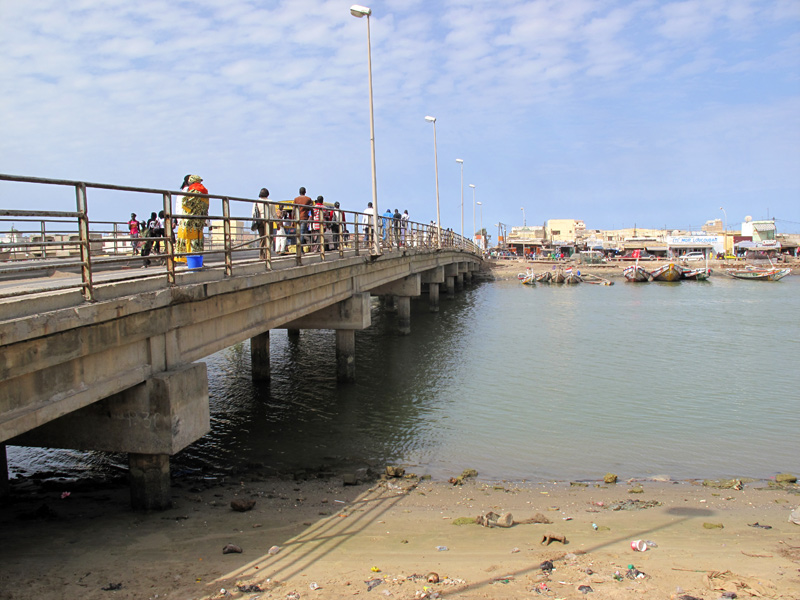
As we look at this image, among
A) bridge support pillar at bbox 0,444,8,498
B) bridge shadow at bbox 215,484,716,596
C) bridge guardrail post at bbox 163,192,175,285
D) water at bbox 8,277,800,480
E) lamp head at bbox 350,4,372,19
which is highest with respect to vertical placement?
lamp head at bbox 350,4,372,19

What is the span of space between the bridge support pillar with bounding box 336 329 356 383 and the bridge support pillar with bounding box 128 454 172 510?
9802 millimetres

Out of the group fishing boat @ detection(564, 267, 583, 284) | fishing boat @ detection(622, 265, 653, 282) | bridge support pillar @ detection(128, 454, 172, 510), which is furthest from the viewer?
fishing boat @ detection(622, 265, 653, 282)

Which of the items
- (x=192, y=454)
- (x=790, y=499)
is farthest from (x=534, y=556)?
(x=192, y=454)

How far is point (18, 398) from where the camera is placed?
240 inches

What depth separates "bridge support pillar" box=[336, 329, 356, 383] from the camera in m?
18.3

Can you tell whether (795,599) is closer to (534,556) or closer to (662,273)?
(534,556)

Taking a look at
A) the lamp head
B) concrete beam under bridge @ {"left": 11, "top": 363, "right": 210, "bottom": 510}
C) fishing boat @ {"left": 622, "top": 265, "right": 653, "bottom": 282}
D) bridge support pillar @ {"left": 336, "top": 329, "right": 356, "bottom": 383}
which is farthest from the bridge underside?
fishing boat @ {"left": 622, "top": 265, "right": 653, "bottom": 282}

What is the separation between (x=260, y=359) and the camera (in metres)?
18.4

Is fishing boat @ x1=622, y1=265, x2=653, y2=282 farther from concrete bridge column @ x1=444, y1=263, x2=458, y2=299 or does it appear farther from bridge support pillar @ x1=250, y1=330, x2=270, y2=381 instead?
bridge support pillar @ x1=250, y1=330, x2=270, y2=381

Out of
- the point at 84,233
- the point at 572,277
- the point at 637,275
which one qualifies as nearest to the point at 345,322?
the point at 84,233

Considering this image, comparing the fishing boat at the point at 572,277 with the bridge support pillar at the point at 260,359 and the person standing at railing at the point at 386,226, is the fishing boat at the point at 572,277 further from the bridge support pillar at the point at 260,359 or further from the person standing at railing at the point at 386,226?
the bridge support pillar at the point at 260,359

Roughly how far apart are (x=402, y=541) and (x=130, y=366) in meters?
4.08

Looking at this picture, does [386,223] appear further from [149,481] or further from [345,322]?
[149,481]

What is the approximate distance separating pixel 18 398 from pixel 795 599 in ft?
25.6
